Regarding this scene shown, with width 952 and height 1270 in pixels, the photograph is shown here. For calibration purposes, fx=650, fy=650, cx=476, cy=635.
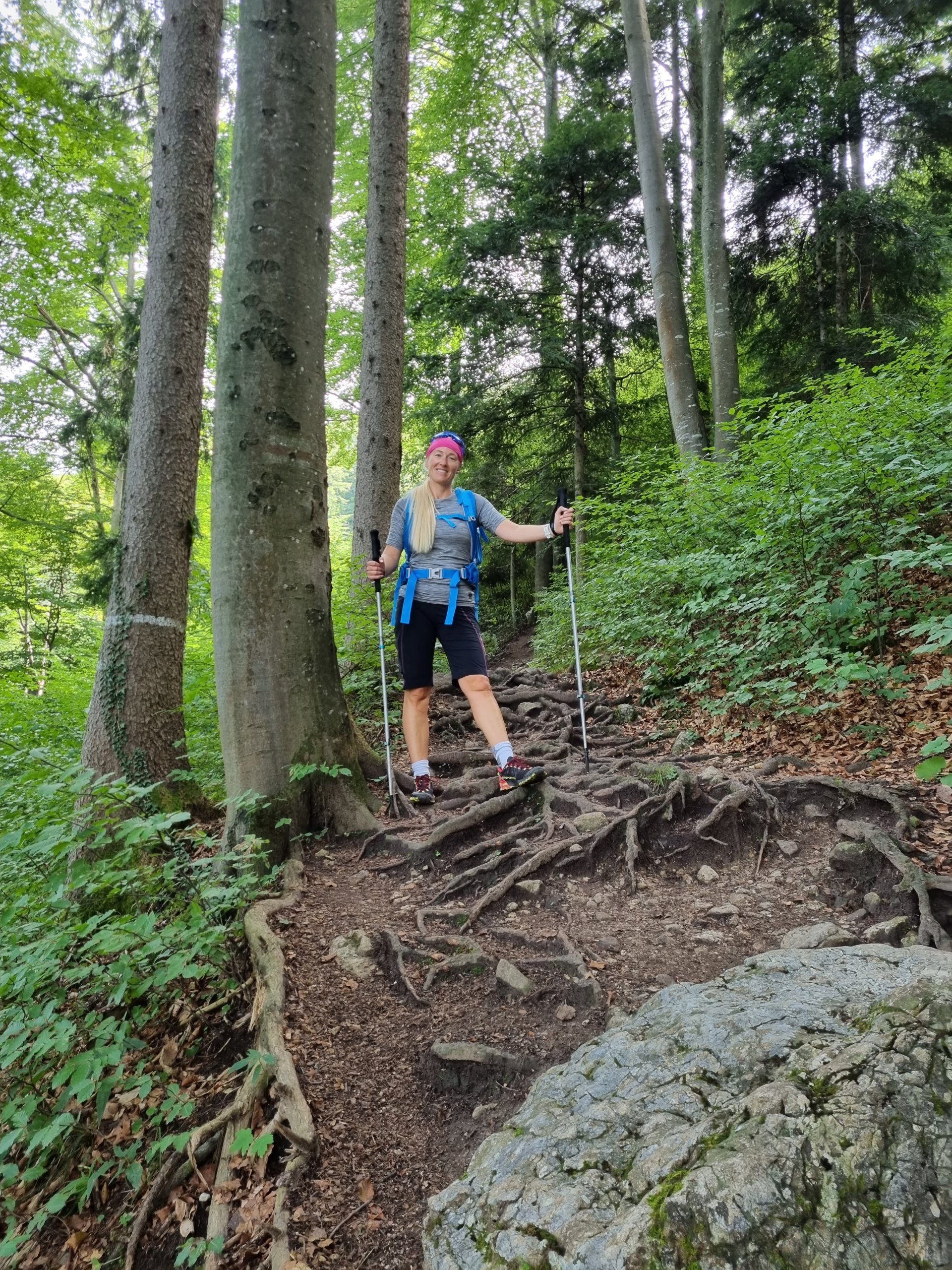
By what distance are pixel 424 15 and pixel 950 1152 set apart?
→ 60.2 feet

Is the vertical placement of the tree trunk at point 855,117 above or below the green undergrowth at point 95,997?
above

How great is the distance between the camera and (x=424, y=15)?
13.3m

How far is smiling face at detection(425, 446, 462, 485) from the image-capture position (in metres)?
4.61

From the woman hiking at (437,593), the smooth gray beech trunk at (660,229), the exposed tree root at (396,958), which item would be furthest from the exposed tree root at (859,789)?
the smooth gray beech trunk at (660,229)

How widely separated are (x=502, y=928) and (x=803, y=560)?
4.05m

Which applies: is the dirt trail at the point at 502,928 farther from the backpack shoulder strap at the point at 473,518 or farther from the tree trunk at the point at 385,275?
the tree trunk at the point at 385,275

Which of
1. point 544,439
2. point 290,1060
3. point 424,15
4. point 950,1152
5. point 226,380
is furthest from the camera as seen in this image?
point 544,439

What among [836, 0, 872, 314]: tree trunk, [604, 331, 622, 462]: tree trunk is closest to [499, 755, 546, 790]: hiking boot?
[604, 331, 622, 462]: tree trunk

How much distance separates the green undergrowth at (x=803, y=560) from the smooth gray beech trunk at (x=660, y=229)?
2.12 metres

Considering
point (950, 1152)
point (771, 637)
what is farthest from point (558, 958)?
point (771, 637)

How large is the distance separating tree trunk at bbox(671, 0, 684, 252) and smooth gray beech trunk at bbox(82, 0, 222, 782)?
11577 mm

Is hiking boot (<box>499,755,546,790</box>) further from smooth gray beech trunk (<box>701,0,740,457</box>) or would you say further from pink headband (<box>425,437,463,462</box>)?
smooth gray beech trunk (<box>701,0,740,457</box>)

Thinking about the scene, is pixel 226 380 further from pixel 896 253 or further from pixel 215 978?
pixel 896 253

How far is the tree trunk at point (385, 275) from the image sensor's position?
8148 mm
